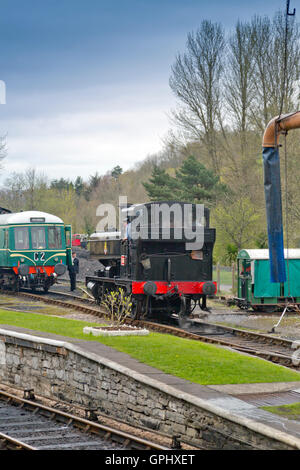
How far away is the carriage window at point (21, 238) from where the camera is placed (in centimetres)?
2894

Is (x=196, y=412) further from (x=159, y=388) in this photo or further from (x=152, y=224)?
(x=152, y=224)

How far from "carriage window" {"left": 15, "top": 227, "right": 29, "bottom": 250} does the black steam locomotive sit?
9308 mm

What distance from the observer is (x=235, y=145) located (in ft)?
157

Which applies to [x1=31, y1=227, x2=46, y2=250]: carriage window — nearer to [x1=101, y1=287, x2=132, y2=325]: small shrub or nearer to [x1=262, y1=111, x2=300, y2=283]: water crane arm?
[x1=101, y1=287, x2=132, y2=325]: small shrub

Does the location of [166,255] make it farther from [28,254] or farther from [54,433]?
[28,254]

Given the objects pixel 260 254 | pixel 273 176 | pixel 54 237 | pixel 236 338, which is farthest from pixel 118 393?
pixel 54 237

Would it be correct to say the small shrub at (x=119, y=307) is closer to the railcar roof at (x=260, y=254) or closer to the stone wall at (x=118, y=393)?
the stone wall at (x=118, y=393)

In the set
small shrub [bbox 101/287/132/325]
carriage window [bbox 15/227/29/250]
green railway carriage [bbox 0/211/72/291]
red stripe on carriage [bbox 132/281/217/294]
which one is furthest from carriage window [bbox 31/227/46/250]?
red stripe on carriage [bbox 132/281/217/294]

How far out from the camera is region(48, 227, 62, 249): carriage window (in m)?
29.6

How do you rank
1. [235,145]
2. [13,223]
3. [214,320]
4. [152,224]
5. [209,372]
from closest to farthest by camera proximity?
[209,372]
[152,224]
[214,320]
[13,223]
[235,145]

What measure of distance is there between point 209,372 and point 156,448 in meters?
2.80

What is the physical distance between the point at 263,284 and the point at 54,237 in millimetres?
10221

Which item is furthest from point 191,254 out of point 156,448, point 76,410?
point 156,448

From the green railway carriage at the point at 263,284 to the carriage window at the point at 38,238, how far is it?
9.36 m
